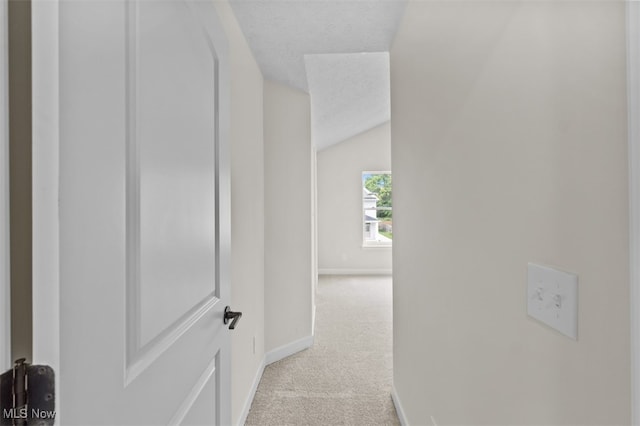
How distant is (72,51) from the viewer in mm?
450

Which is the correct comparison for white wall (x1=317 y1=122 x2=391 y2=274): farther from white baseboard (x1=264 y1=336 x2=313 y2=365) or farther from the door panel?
the door panel

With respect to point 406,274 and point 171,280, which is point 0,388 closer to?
point 171,280

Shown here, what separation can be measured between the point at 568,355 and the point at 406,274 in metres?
1.17

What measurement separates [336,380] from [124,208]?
218 cm

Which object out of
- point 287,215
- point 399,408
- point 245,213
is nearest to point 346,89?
point 287,215

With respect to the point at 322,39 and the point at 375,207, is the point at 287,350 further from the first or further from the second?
the point at 375,207

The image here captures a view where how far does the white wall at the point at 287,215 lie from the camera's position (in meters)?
2.67

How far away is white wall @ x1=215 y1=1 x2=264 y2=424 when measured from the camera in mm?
1740

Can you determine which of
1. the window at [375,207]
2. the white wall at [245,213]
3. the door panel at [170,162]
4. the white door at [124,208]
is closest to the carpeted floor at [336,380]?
the white wall at [245,213]

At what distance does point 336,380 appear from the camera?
92.1 inches

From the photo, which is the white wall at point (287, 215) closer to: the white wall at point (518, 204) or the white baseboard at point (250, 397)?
the white baseboard at point (250, 397)

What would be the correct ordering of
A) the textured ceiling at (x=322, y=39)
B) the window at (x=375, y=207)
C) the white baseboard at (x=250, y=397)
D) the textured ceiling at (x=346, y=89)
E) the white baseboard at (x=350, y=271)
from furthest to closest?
the window at (x=375, y=207), the white baseboard at (x=350, y=271), the textured ceiling at (x=346, y=89), the white baseboard at (x=250, y=397), the textured ceiling at (x=322, y=39)

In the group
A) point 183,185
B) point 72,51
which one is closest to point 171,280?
point 183,185

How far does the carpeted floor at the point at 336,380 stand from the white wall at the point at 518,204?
0.67 meters
